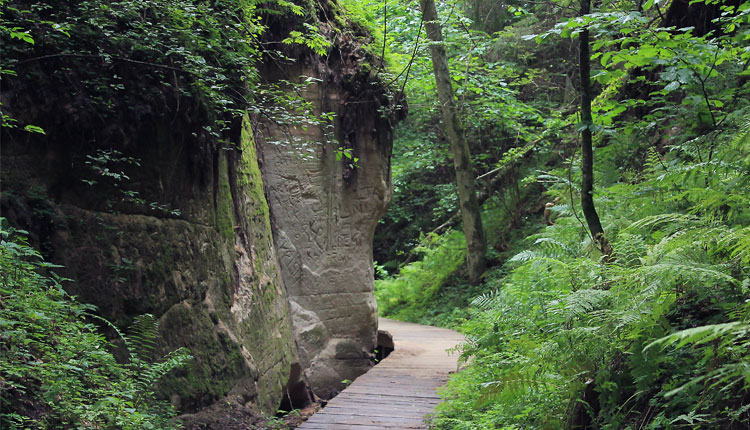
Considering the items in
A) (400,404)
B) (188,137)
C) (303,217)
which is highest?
(188,137)

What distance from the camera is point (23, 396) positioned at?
138 inches

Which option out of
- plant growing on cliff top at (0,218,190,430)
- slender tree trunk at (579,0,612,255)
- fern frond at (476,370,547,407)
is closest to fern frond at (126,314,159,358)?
plant growing on cliff top at (0,218,190,430)

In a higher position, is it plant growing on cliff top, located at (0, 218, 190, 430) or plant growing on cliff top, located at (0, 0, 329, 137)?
plant growing on cliff top, located at (0, 0, 329, 137)

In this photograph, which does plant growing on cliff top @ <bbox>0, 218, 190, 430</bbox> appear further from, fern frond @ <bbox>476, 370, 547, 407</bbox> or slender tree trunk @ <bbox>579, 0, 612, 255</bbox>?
slender tree trunk @ <bbox>579, 0, 612, 255</bbox>

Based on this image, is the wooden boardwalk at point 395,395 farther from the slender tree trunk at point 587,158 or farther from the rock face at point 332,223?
the slender tree trunk at point 587,158

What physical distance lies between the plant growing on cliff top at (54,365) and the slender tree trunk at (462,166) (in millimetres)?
11275

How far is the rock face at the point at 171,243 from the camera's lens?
4.61m

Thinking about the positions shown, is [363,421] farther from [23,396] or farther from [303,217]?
[303,217]

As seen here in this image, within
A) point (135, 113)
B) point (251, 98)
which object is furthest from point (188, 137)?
point (251, 98)

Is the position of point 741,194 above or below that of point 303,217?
above

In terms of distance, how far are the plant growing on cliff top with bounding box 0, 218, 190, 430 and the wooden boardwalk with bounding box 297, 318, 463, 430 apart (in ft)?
6.98

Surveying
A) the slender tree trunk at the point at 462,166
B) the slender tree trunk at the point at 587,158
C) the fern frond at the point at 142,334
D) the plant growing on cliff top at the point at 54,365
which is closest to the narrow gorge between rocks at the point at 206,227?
the fern frond at the point at 142,334

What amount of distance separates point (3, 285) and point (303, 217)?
20.2 ft

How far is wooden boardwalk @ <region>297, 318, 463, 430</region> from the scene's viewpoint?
594 cm
